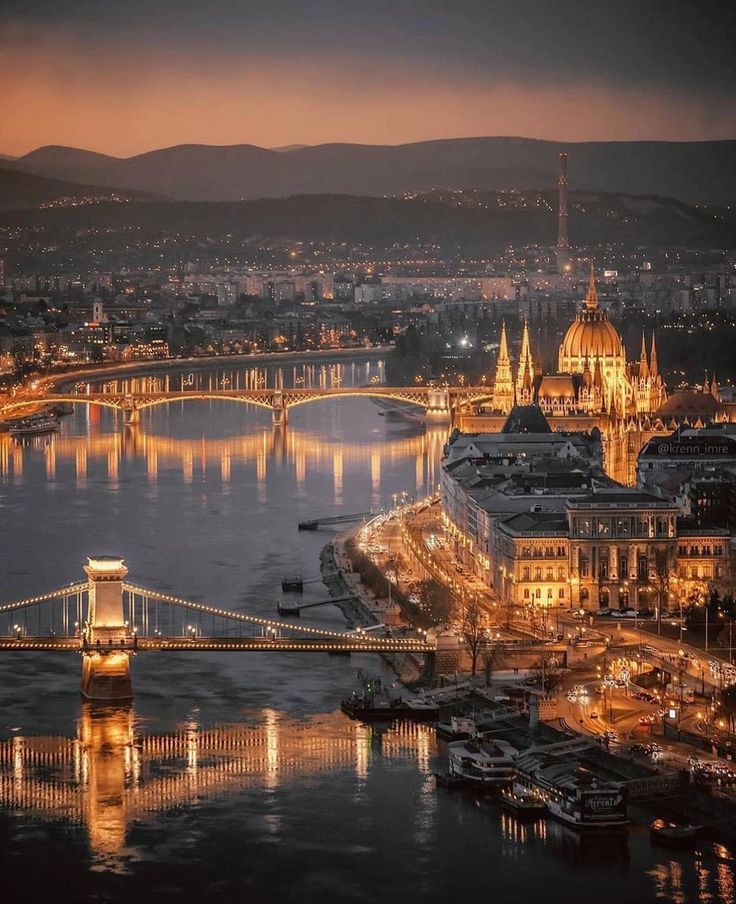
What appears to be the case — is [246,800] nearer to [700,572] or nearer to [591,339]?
[700,572]

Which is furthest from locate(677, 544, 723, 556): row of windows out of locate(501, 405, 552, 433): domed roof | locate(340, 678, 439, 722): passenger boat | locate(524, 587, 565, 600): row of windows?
locate(501, 405, 552, 433): domed roof

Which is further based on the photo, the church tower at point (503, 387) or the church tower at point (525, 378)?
the church tower at point (503, 387)

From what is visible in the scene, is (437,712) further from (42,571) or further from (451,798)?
(42,571)

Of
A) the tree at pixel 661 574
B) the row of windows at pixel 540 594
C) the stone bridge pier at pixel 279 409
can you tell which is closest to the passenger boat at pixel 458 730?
the tree at pixel 661 574

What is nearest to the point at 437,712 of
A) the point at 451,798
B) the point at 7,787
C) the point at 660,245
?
the point at 451,798

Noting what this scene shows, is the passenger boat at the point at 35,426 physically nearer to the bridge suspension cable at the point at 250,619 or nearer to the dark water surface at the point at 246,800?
the dark water surface at the point at 246,800

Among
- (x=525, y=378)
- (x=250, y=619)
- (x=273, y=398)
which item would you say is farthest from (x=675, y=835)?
(x=273, y=398)
